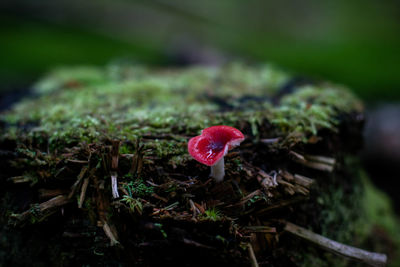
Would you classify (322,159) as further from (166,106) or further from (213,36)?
(213,36)

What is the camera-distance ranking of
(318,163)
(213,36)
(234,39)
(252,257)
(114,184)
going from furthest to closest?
(234,39) → (213,36) → (318,163) → (114,184) → (252,257)

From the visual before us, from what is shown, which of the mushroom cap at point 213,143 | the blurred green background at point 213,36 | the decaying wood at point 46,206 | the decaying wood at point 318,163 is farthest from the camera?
the blurred green background at point 213,36

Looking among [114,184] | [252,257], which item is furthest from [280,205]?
[114,184]

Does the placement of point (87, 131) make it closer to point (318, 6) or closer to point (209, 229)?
point (209, 229)

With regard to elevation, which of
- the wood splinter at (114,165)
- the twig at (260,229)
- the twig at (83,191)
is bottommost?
the twig at (260,229)

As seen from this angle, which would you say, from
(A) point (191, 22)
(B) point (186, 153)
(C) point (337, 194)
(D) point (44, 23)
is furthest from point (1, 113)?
(A) point (191, 22)

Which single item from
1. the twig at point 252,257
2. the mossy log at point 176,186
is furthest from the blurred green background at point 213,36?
the twig at point 252,257

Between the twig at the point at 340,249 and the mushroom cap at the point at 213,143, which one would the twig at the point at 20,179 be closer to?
the mushroom cap at the point at 213,143
